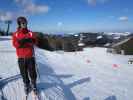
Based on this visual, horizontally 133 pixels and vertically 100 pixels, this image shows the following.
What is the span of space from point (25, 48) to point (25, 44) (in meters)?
0.10

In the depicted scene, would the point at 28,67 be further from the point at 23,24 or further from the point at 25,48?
the point at 23,24

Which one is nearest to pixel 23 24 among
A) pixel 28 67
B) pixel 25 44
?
pixel 25 44

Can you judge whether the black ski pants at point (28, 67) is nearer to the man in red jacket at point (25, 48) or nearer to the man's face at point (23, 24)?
the man in red jacket at point (25, 48)

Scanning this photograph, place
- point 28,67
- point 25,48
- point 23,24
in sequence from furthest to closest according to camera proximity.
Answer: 1. point 28,67
2. point 25,48
3. point 23,24

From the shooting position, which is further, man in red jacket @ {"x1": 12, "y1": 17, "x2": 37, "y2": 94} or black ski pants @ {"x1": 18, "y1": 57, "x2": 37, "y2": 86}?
black ski pants @ {"x1": 18, "y1": 57, "x2": 37, "y2": 86}

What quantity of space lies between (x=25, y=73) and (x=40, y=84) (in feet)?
5.21

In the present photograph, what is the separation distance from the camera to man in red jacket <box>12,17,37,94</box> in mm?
4828

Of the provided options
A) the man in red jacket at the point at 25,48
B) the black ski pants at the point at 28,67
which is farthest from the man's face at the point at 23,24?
the black ski pants at the point at 28,67

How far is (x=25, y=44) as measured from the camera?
4.89 m

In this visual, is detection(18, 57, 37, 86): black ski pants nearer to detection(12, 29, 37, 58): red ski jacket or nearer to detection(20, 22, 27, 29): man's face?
detection(12, 29, 37, 58): red ski jacket

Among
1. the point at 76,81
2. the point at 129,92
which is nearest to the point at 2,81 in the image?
the point at 76,81

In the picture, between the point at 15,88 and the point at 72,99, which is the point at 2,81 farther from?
the point at 72,99

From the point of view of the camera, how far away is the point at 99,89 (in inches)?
325

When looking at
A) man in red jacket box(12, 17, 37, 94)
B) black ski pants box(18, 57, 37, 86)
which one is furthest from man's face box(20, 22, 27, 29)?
black ski pants box(18, 57, 37, 86)
